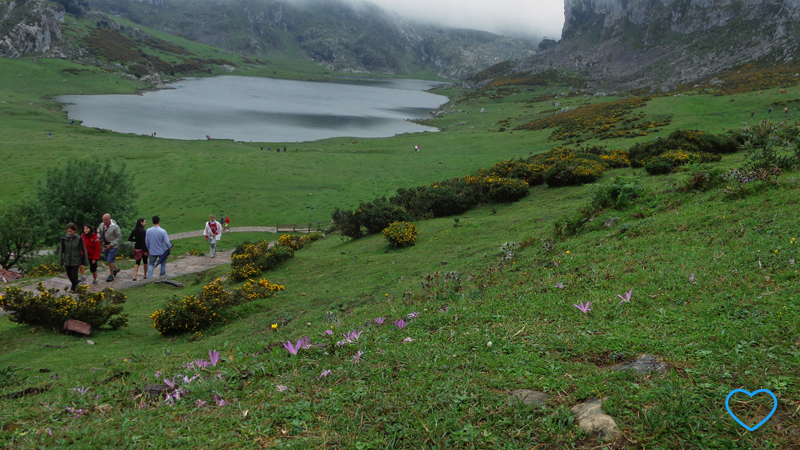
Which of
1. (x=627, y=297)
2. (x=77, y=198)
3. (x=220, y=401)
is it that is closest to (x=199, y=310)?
(x=220, y=401)

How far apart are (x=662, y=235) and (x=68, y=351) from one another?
12.5 m

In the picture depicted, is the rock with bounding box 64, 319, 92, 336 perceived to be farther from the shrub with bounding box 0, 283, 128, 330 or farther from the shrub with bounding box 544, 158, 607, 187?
the shrub with bounding box 544, 158, 607, 187

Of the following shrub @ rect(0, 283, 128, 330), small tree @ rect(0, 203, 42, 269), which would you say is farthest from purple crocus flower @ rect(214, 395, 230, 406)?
small tree @ rect(0, 203, 42, 269)

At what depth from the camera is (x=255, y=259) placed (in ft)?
54.2

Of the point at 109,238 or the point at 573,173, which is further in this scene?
the point at 573,173

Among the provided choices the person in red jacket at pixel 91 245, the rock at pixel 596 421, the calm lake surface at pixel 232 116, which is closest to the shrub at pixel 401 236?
the person in red jacket at pixel 91 245

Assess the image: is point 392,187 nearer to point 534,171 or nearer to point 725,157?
point 534,171

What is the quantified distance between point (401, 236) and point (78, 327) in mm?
10902

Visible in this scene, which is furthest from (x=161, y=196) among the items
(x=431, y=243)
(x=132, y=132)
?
(x=132, y=132)

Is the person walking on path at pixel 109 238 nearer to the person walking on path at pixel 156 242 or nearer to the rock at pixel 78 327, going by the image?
the person walking on path at pixel 156 242

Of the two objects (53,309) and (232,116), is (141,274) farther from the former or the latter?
(232,116)

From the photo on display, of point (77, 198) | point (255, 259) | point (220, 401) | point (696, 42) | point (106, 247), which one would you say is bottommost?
point (255, 259)

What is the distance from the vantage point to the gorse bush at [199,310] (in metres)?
10.2

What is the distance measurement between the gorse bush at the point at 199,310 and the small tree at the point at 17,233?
2168 cm
